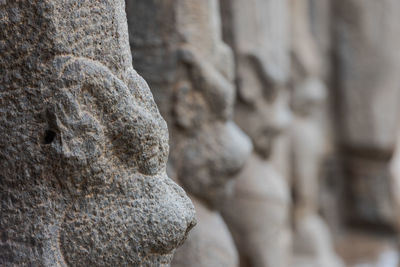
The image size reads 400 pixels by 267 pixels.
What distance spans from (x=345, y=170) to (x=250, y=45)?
2162 mm

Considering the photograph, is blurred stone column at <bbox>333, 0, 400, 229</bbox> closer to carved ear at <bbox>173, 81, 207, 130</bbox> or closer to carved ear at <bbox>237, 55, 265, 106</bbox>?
carved ear at <bbox>237, 55, 265, 106</bbox>

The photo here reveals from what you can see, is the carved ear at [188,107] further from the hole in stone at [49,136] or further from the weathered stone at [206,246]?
the hole in stone at [49,136]

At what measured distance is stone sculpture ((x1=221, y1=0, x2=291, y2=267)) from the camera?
82.0 inches

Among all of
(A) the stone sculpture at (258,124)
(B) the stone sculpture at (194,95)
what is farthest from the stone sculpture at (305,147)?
(B) the stone sculpture at (194,95)

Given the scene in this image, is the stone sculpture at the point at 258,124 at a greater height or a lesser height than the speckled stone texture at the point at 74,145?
lesser

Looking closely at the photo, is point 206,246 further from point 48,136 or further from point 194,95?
point 48,136

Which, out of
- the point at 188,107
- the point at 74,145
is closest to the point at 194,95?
the point at 188,107

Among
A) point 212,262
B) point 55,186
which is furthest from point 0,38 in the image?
point 212,262

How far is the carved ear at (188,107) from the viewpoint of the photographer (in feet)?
5.14

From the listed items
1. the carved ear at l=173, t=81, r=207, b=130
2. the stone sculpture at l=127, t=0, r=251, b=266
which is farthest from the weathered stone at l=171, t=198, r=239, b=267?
the carved ear at l=173, t=81, r=207, b=130

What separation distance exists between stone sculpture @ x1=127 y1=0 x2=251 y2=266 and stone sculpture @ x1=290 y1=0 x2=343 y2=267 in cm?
165

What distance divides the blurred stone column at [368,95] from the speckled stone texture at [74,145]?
296 cm

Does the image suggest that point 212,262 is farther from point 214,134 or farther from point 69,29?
point 69,29

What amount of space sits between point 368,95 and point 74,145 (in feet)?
10.2
